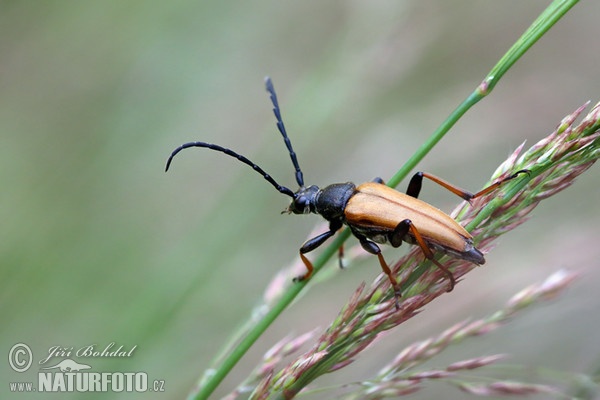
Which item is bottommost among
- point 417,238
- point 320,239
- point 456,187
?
point 417,238

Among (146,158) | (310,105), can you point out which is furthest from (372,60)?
(146,158)

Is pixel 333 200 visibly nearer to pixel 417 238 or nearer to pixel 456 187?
pixel 456 187

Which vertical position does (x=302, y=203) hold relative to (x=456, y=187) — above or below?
above

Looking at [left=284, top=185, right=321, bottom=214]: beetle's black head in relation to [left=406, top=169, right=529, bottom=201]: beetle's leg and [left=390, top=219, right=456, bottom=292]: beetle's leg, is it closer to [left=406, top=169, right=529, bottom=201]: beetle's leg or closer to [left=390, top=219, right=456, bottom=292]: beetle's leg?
[left=406, top=169, right=529, bottom=201]: beetle's leg

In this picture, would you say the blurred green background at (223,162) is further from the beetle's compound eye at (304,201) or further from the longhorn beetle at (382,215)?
the longhorn beetle at (382,215)
